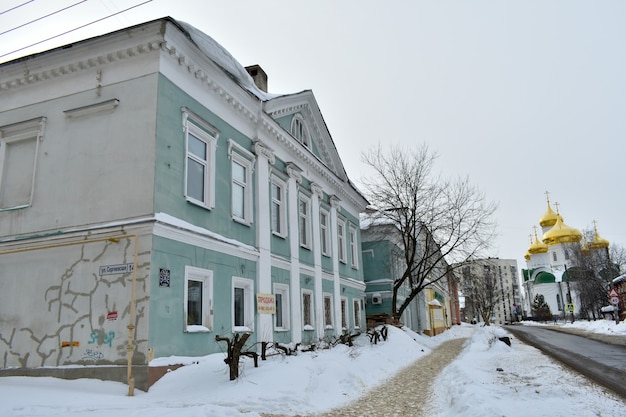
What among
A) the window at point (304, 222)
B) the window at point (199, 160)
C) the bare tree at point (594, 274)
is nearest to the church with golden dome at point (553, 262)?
the bare tree at point (594, 274)

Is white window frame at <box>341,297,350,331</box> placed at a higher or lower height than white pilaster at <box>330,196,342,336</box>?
lower

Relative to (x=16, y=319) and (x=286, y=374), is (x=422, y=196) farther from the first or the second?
(x=16, y=319)

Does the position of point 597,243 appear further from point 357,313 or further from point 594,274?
point 357,313

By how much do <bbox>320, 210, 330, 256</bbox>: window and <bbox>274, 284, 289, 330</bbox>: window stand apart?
16.7ft

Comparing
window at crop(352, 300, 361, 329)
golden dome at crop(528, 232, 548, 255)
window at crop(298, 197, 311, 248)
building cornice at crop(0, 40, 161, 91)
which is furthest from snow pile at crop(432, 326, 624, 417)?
golden dome at crop(528, 232, 548, 255)

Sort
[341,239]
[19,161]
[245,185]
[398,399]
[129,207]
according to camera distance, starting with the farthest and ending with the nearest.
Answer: [341,239], [245,185], [19,161], [129,207], [398,399]

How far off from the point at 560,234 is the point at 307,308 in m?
82.4

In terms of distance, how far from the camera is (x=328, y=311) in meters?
21.4

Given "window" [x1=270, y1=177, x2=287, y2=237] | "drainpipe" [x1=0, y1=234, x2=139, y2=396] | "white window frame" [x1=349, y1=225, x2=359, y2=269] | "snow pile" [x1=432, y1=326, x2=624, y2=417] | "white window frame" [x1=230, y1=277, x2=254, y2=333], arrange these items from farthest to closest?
1. "white window frame" [x1=349, y1=225, x2=359, y2=269]
2. "window" [x1=270, y1=177, x2=287, y2=237]
3. "white window frame" [x1=230, y1=277, x2=254, y2=333]
4. "drainpipe" [x1=0, y1=234, x2=139, y2=396]
5. "snow pile" [x1=432, y1=326, x2=624, y2=417]

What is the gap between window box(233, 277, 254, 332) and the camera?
538 inches

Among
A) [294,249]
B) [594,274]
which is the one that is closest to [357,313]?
[294,249]

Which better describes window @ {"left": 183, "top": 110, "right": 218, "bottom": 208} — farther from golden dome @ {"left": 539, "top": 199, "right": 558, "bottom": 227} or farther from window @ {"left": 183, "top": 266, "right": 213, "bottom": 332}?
golden dome @ {"left": 539, "top": 199, "right": 558, "bottom": 227}

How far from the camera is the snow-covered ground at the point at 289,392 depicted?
7.43 meters

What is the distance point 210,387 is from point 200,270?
126 inches
